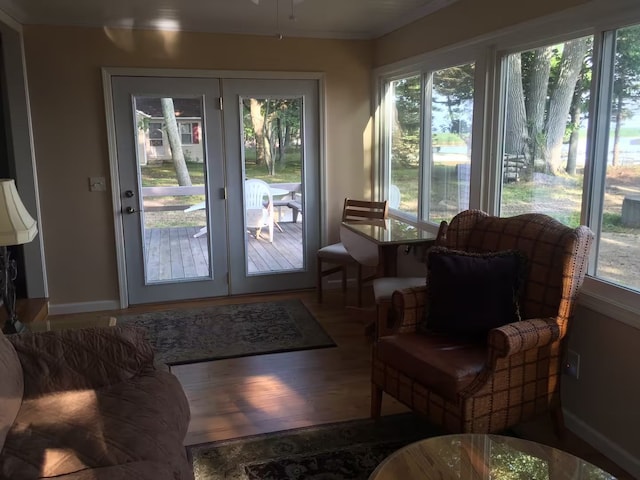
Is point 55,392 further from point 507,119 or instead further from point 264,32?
point 264,32

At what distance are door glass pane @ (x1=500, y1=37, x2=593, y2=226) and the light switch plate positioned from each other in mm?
3083

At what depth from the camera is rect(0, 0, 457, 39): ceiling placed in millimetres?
3750

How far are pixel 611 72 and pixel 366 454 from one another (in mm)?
2064

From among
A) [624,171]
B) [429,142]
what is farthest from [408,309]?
[429,142]

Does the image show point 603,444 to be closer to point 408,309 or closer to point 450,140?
point 408,309

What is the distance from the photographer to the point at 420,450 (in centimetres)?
179

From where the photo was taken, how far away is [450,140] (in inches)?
157

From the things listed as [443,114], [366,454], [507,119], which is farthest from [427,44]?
[366,454]

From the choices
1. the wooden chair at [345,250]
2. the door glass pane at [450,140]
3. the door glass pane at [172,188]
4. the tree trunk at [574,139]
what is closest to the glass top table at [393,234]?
the door glass pane at [450,140]

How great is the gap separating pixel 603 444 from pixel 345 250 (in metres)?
2.49

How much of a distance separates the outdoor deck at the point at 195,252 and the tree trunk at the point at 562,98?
259 cm

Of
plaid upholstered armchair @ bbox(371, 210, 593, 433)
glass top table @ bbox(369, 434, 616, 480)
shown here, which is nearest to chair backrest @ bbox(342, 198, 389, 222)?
plaid upholstered armchair @ bbox(371, 210, 593, 433)

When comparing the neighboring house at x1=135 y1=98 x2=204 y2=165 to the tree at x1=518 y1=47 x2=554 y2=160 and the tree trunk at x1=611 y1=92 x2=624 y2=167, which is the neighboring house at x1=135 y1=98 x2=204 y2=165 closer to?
A: the tree at x1=518 y1=47 x2=554 y2=160

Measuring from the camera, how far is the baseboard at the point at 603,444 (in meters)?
2.38
